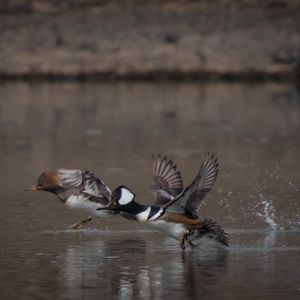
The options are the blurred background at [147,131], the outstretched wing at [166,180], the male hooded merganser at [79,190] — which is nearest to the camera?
the blurred background at [147,131]

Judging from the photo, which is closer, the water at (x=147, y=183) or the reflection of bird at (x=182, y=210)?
the water at (x=147, y=183)

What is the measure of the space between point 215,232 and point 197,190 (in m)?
0.37

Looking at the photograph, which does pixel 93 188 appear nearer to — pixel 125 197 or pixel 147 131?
pixel 125 197

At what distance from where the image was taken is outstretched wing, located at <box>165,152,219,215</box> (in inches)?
406

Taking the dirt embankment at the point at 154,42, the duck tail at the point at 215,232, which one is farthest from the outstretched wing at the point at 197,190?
the dirt embankment at the point at 154,42

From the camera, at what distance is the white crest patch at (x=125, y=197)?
10367mm

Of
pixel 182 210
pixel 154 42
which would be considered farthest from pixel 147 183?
pixel 154 42

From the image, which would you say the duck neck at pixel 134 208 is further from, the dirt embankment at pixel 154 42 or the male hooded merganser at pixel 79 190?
the dirt embankment at pixel 154 42

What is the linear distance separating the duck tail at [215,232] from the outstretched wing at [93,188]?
1381 millimetres

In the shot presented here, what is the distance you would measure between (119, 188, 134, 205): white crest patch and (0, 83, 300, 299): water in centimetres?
41

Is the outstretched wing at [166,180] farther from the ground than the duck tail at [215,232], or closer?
farther from the ground

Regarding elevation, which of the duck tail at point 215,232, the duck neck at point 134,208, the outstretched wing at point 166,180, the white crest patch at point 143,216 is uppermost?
the outstretched wing at point 166,180

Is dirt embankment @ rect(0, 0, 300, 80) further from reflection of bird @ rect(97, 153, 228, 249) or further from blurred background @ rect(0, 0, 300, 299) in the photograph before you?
reflection of bird @ rect(97, 153, 228, 249)

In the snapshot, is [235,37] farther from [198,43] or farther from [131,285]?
[131,285]
